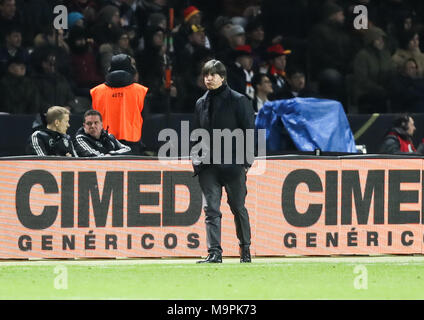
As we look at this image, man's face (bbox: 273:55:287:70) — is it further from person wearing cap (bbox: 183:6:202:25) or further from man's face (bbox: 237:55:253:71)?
person wearing cap (bbox: 183:6:202:25)

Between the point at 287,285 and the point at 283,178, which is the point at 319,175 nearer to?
the point at 283,178

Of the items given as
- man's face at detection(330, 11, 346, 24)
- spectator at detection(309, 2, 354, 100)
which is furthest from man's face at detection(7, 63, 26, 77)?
man's face at detection(330, 11, 346, 24)

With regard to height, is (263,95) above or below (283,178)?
above

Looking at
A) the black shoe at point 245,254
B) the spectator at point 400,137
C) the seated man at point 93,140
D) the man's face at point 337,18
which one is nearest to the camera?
the black shoe at point 245,254

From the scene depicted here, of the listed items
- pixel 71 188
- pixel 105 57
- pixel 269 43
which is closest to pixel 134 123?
pixel 105 57

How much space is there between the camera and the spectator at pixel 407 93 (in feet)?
60.9

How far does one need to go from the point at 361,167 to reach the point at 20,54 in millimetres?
5867

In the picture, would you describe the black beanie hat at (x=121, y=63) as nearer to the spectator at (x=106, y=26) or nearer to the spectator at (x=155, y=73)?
the spectator at (x=155, y=73)

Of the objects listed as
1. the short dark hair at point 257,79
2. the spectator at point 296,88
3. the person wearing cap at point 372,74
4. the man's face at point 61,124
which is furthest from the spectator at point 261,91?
the man's face at point 61,124

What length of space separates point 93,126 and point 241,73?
4.35m

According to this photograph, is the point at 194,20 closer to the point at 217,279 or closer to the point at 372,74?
the point at 372,74

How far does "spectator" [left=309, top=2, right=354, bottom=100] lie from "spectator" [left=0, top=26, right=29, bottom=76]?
4.40 m

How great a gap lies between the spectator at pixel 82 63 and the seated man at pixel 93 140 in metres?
3.47

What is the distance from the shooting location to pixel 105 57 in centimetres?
1675
